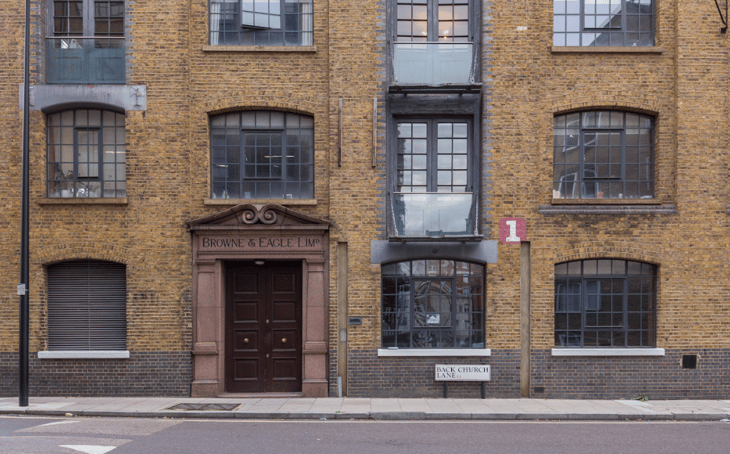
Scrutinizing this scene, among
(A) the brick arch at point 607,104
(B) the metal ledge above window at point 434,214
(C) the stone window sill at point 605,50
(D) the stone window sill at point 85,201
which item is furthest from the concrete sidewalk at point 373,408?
(C) the stone window sill at point 605,50

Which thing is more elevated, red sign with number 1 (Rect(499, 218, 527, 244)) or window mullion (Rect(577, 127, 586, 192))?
window mullion (Rect(577, 127, 586, 192))

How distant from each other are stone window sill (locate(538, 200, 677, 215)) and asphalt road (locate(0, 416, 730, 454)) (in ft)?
15.1

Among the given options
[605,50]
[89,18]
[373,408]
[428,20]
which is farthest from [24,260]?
[605,50]

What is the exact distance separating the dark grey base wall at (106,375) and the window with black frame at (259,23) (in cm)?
763

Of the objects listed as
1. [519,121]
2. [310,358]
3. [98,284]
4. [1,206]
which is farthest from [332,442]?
[1,206]

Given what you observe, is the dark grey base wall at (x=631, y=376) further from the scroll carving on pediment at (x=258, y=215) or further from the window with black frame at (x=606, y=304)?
the scroll carving on pediment at (x=258, y=215)

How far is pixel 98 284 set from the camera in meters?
12.3

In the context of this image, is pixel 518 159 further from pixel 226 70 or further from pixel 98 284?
pixel 98 284

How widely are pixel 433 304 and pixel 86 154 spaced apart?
9068 mm

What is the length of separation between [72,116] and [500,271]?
10.9 metres

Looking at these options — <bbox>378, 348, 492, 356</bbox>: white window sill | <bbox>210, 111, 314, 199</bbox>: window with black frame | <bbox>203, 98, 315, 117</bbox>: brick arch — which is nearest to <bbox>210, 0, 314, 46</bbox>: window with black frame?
<bbox>203, 98, 315, 117</bbox>: brick arch

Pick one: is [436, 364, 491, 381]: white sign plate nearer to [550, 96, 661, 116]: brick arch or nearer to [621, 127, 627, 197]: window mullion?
[621, 127, 627, 197]: window mullion

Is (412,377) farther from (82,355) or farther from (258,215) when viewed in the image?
(82,355)

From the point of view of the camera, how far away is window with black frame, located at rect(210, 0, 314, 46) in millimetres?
12578
